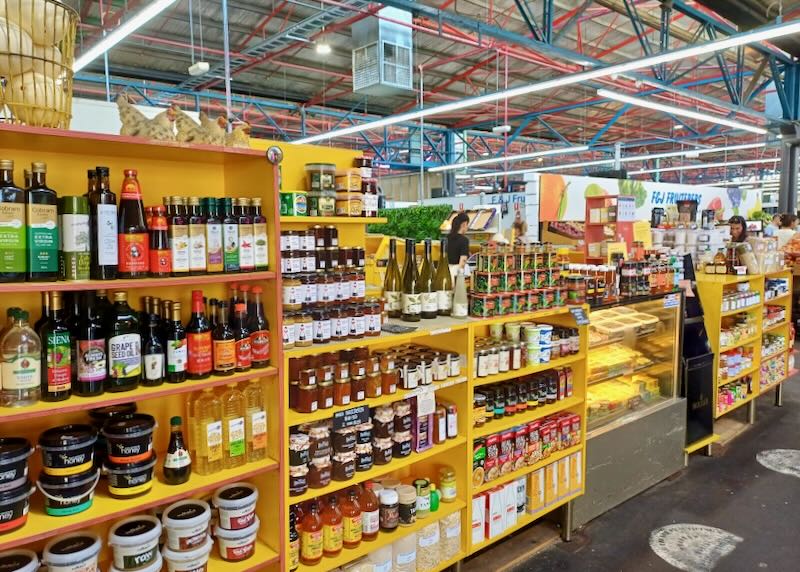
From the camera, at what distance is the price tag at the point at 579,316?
3.34m

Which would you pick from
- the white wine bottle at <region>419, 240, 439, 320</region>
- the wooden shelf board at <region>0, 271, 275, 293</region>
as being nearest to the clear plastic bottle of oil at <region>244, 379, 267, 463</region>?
the wooden shelf board at <region>0, 271, 275, 293</region>

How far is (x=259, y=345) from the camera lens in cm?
218

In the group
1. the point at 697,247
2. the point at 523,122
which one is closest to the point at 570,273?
the point at 697,247

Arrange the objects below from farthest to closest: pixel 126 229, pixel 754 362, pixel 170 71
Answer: pixel 170 71 < pixel 754 362 < pixel 126 229

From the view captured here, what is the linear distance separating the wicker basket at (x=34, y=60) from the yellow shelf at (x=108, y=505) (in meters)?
1.23

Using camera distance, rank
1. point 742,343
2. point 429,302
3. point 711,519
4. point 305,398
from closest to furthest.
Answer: point 305,398
point 429,302
point 711,519
point 742,343

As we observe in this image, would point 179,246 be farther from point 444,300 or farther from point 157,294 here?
point 444,300

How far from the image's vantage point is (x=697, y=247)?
717 cm

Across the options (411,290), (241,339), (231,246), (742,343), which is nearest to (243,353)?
(241,339)

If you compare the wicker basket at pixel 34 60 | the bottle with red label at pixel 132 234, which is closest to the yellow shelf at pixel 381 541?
the bottle with red label at pixel 132 234

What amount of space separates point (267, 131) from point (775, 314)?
14308mm

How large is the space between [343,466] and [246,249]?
1059 mm

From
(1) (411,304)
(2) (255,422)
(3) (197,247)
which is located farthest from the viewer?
(1) (411,304)

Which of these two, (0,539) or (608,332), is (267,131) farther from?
(0,539)
